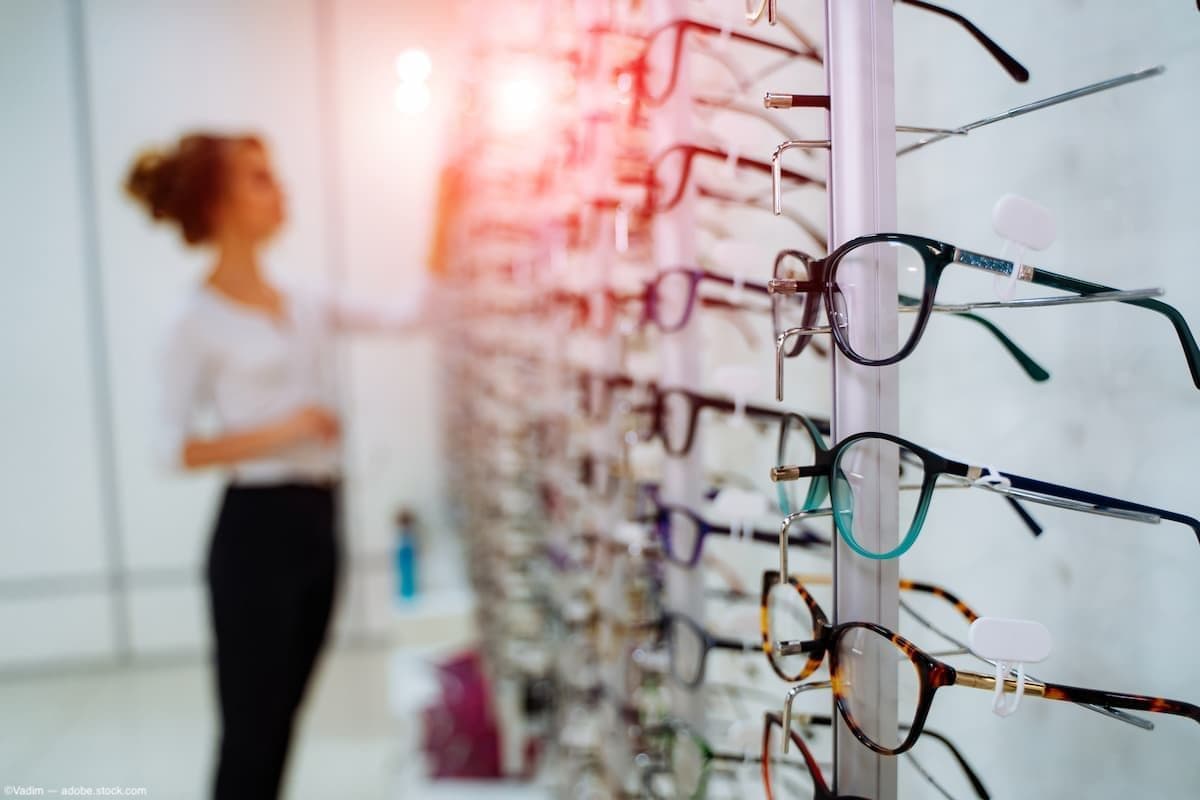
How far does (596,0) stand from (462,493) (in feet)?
6.95

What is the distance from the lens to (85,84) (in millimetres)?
3166

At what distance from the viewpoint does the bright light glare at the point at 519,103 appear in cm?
160

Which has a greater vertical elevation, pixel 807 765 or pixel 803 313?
pixel 803 313

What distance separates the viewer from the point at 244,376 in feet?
5.64

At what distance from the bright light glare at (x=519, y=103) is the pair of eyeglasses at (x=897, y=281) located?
41.9 inches

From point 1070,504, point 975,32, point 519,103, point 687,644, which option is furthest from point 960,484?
point 519,103

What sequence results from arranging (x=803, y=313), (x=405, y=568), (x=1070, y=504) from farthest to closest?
(x=405, y=568)
(x=803, y=313)
(x=1070, y=504)

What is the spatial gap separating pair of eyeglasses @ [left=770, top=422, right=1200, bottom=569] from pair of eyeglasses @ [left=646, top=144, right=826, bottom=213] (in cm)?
28

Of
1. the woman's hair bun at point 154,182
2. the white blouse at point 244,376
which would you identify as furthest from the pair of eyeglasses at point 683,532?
the woman's hair bun at point 154,182

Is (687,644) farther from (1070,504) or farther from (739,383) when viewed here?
(1070,504)

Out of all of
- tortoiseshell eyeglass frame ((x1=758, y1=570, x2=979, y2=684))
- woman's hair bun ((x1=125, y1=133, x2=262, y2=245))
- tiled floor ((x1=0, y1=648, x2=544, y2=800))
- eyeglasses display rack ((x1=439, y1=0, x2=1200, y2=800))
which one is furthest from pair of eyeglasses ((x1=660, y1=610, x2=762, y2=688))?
woman's hair bun ((x1=125, y1=133, x2=262, y2=245))

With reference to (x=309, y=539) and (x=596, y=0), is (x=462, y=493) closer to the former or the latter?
(x=309, y=539)

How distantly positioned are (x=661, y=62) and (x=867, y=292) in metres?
0.41

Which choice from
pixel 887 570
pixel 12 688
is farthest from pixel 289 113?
pixel 887 570
